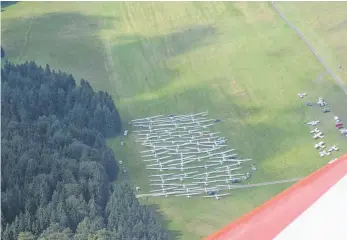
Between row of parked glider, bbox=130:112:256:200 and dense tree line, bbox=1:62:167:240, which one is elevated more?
dense tree line, bbox=1:62:167:240

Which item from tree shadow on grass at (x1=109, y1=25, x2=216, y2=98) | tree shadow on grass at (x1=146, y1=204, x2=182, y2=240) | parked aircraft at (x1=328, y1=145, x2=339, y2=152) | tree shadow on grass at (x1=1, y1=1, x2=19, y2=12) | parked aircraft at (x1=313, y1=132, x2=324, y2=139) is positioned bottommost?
tree shadow on grass at (x1=1, y1=1, x2=19, y2=12)

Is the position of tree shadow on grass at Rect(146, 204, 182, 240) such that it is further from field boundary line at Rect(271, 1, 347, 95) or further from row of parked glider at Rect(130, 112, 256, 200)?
field boundary line at Rect(271, 1, 347, 95)

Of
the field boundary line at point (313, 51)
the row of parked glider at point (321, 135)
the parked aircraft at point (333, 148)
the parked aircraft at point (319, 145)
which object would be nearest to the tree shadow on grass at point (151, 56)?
the field boundary line at point (313, 51)

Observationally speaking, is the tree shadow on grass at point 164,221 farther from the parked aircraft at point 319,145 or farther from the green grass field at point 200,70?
the parked aircraft at point 319,145

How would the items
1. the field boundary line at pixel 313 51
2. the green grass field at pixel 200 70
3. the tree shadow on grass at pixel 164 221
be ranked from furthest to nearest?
1. the field boundary line at pixel 313 51
2. the green grass field at pixel 200 70
3. the tree shadow on grass at pixel 164 221

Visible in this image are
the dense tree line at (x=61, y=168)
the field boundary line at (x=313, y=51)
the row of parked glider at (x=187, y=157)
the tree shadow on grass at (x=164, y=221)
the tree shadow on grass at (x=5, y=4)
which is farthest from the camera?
the tree shadow on grass at (x=5, y=4)

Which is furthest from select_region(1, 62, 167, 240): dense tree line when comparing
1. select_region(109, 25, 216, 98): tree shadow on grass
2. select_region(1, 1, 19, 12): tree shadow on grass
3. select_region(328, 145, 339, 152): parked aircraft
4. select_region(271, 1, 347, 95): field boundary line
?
select_region(1, 1, 19, 12): tree shadow on grass

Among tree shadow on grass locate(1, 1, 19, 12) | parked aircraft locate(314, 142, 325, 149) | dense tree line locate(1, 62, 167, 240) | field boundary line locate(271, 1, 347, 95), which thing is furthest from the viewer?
tree shadow on grass locate(1, 1, 19, 12)

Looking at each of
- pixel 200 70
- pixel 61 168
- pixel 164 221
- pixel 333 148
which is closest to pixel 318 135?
pixel 333 148
